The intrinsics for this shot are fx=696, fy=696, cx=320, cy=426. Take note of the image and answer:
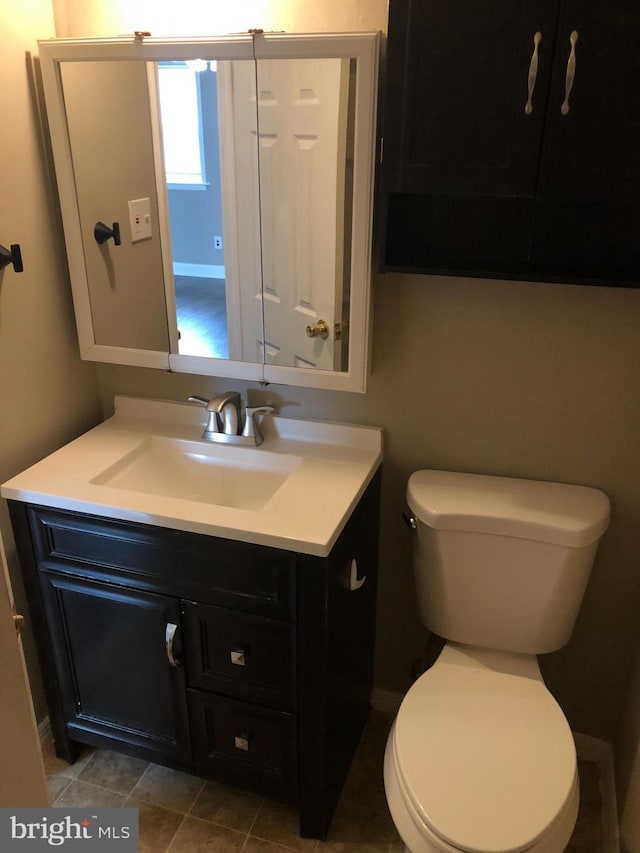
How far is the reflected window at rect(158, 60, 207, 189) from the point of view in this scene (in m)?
1.55

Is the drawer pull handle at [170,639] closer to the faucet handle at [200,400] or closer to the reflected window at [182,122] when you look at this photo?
the faucet handle at [200,400]

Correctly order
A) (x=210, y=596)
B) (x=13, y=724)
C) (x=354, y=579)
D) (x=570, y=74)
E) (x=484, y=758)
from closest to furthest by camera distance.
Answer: (x=13, y=724)
(x=570, y=74)
(x=484, y=758)
(x=210, y=596)
(x=354, y=579)

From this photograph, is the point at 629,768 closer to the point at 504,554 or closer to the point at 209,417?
the point at 504,554

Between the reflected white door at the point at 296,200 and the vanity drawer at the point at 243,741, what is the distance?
826 mm

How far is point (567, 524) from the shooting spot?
152 cm

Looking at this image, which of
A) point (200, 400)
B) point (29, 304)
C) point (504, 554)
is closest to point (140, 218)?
point (29, 304)

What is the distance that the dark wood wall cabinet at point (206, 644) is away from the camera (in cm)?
149

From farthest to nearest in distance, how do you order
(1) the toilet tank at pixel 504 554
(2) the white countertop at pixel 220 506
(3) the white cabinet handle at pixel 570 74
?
1. (1) the toilet tank at pixel 504 554
2. (2) the white countertop at pixel 220 506
3. (3) the white cabinet handle at pixel 570 74

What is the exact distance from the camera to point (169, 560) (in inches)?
60.3

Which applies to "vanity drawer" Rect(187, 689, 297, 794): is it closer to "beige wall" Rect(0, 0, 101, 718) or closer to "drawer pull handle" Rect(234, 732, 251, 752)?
"drawer pull handle" Rect(234, 732, 251, 752)

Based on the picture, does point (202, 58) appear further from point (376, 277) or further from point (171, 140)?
point (376, 277)

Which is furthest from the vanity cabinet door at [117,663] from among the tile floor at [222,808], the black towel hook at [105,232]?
the black towel hook at [105,232]

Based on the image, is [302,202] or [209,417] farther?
[209,417]

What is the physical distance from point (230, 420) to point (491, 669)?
2.86ft
